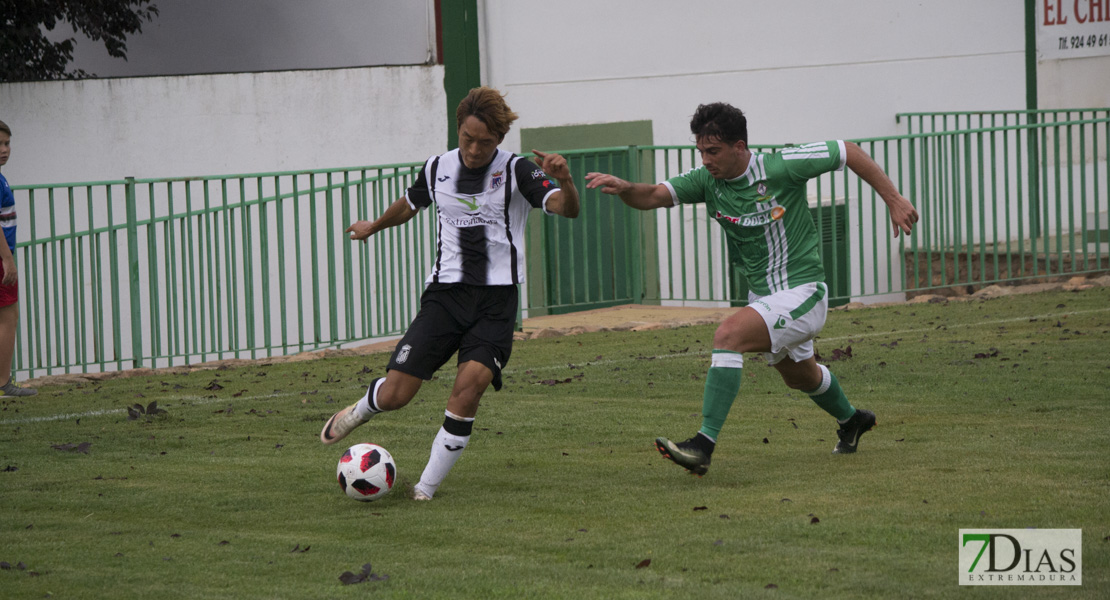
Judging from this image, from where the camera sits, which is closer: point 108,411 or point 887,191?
point 887,191

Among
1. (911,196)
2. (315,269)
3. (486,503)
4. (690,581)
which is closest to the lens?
(690,581)

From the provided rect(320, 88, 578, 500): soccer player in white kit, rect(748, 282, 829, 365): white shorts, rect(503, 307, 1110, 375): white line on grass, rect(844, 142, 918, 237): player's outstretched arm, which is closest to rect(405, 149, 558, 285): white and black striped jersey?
rect(320, 88, 578, 500): soccer player in white kit

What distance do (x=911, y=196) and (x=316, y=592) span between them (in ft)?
40.4

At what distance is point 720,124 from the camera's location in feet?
21.3

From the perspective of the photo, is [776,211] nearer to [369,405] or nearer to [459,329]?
[459,329]

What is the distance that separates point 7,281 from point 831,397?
6046 millimetres

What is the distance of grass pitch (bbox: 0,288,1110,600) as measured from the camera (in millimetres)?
4766

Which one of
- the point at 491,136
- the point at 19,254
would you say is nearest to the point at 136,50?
the point at 19,254

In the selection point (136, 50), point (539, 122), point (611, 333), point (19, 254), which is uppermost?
point (136, 50)

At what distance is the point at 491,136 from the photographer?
6.20 meters

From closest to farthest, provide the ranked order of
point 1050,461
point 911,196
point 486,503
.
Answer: point 486,503
point 1050,461
point 911,196

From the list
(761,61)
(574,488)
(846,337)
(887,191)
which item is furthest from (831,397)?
(761,61)

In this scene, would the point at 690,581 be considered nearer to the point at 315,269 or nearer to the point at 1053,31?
the point at 315,269

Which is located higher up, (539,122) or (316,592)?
(539,122)
